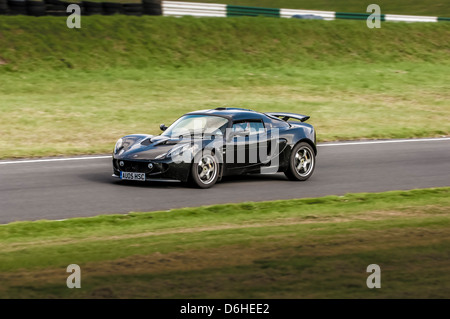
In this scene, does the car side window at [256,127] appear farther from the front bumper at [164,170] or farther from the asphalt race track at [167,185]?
the front bumper at [164,170]

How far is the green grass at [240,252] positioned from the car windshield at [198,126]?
2068 mm

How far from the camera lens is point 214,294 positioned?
5676mm

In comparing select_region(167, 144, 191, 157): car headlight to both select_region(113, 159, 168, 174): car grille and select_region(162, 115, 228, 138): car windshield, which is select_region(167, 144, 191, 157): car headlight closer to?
select_region(113, 159, 168, 174): car grille

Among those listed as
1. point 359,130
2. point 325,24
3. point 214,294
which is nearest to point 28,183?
point 214,294

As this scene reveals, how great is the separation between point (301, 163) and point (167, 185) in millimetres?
2403

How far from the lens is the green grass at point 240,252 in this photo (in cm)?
586

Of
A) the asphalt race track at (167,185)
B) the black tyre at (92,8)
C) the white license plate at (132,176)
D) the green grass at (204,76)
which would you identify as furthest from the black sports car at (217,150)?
the black tyre at (92,8)

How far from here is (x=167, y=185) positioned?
39.0 feet

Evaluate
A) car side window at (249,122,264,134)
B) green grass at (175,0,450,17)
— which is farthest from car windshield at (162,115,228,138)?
green grass at (175,0,450,17)

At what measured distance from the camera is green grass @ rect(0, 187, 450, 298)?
5855mm

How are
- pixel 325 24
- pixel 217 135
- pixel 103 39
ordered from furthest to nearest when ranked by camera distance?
pixel 325 24 → pixel 103 39 → pixel 217 135

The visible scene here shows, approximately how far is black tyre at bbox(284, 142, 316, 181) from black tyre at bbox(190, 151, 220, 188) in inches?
59.5

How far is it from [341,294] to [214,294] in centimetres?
99

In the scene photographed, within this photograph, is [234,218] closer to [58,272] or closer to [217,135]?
[217,135]
